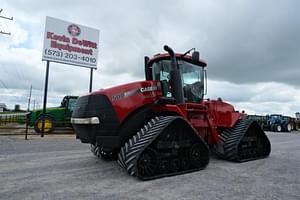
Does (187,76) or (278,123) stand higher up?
(187,76)

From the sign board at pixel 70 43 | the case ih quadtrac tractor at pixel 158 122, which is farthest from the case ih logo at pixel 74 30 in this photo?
the case ih quadtrac tractor at pixel 158 122

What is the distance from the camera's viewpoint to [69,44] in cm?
1498

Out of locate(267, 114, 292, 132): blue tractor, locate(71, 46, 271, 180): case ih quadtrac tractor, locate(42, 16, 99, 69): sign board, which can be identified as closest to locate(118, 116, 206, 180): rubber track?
locate(71, 46, 271, 180): case ih quadtrac tractor

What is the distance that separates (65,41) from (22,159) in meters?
10.3

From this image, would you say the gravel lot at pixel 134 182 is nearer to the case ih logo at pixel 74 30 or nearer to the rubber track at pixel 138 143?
the rubber track at pixel 138 143

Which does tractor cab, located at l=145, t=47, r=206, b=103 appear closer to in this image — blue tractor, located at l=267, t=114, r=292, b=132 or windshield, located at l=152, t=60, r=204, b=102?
windshield, located at l=152, t=60, r=204, b=102

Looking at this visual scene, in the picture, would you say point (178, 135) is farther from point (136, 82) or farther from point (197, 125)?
point (136, 82)

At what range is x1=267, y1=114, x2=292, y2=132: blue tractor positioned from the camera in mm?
25361

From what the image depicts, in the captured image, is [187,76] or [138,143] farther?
[187,76]

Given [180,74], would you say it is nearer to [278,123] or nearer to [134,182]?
[134,182]

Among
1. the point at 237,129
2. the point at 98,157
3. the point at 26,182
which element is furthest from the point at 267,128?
the point at 26,182

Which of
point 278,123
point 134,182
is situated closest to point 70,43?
point 134,182

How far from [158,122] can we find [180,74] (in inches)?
55.2

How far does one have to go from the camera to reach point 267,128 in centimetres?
2605
